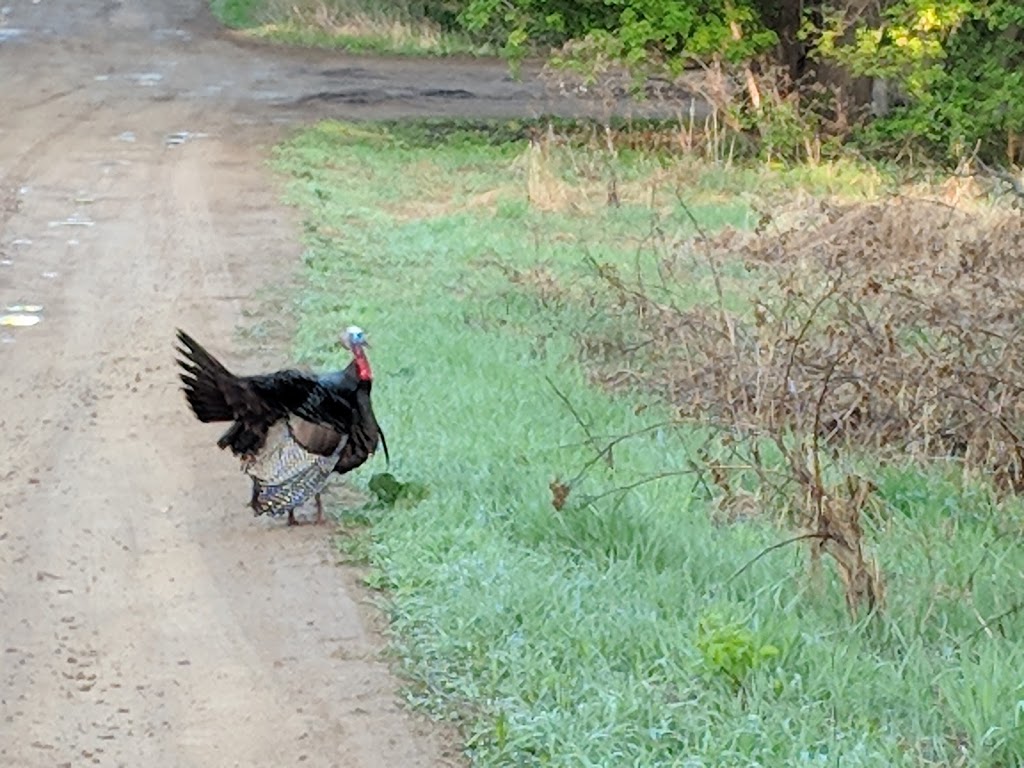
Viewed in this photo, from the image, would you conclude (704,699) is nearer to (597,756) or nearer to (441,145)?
(597,756)

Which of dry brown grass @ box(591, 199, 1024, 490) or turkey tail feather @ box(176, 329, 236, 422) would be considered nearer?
turkey tail feather @ box(176, 329, 236, 422)

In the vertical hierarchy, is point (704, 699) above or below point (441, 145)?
above

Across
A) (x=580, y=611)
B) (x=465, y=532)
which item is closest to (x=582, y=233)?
(x=465, y=532)

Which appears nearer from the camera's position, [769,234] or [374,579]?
[374,579]

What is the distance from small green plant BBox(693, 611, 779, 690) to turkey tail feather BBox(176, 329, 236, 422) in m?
2.57

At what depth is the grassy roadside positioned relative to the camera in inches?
1229

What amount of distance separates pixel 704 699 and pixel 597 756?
0.49 meters

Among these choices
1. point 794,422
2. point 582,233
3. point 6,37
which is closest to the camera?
point 794,422

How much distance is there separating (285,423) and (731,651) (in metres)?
2.57

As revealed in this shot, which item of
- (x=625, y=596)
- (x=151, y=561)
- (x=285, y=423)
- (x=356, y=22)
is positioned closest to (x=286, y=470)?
(x=285, y=423)

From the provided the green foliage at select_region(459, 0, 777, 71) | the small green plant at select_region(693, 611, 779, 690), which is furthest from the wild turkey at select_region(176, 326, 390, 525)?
the green foliage at select_region(459, 0, 777, 71)

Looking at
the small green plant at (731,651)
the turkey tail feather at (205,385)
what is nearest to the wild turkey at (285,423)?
the turkey tail feather at (205,385)

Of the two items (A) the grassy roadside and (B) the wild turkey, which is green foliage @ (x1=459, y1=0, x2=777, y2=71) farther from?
(B) the wild turkey

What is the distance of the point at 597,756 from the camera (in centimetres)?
516
